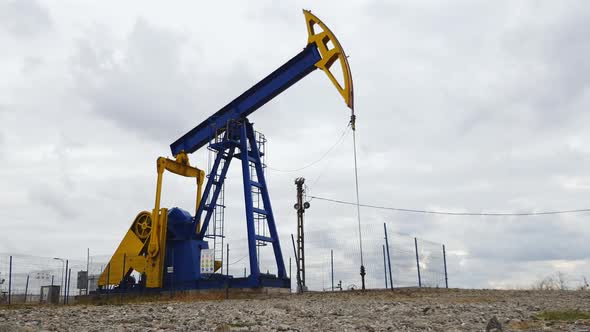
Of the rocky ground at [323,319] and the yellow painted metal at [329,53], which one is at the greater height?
the yellow painted metal at [329,53]

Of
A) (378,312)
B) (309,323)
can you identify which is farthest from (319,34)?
(309,323)

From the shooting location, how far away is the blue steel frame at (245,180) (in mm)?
A: 19781

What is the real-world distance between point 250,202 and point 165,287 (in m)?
4.87

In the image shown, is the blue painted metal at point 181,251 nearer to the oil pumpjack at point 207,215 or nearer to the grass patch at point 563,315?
the oil pumpjack at point 207,215

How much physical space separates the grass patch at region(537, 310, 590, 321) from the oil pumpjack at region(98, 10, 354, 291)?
34.5ft

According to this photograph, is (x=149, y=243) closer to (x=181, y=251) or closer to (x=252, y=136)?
(x=181, y=251)

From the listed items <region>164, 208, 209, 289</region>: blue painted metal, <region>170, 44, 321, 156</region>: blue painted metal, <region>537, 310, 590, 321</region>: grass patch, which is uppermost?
<region>170, 44, 321, 156</region>: blue painted metal

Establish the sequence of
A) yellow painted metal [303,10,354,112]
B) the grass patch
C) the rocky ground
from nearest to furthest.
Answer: the rocky ground → the grass patch → yellow painted metal [303,10,354,112]

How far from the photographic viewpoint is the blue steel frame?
19781 millimetres

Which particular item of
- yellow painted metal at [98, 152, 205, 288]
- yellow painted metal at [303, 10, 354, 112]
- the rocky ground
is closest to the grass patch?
the rocky ground

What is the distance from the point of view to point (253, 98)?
2061 cm

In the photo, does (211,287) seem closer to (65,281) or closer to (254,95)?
(65,281)

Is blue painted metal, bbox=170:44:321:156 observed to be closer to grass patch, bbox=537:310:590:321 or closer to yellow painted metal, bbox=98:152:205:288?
yellow painted metal, bbox=98:152:205:288

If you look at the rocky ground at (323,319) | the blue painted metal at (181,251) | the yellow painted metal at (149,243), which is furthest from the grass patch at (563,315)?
the yellow painted metal at (149,243)
